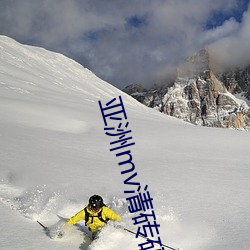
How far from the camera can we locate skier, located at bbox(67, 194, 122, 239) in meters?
5.96

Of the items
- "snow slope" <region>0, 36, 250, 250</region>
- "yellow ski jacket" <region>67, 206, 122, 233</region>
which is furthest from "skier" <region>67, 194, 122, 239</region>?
"snow slope" <region>0, 36, 250, 250</region>

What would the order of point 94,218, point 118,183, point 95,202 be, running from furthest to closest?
point 118,183, point 94,218, point 95,202

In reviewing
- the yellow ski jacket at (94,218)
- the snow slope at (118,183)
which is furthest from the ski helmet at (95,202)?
the snow slope at (118,183)

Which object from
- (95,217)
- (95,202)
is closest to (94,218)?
(95,217)

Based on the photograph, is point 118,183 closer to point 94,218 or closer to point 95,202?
point 94,218

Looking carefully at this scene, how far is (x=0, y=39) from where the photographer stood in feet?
203

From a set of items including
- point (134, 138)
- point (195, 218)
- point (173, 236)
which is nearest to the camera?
point (173, 236)

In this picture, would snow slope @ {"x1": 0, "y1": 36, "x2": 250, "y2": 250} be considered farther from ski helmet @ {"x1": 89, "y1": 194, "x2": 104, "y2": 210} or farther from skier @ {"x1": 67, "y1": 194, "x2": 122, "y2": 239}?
ski helmet @ {"x1": 89, "y1": 194, "x2": 104, "y2": 210}

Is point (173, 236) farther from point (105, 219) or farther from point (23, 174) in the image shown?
point (23, 174)

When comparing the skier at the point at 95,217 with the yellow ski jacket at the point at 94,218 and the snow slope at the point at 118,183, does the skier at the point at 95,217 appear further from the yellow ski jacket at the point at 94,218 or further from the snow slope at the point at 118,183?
the snow slope at the point at 118,183

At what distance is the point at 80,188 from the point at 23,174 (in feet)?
6.05

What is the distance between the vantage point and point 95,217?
605 centimetres

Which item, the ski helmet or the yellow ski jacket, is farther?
the yellow ski jacket

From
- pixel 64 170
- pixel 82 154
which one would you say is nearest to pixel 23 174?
pixel 64 170
